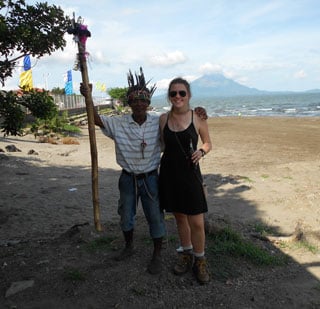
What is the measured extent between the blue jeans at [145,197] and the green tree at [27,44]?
147cm

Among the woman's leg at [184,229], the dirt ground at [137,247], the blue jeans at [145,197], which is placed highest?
the blue jeans at [145,197]

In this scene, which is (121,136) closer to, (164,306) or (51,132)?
(164,306)

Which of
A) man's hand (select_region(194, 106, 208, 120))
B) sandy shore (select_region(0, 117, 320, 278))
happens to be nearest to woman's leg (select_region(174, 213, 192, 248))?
man's hand (select_region(194, 106, 208, 120))

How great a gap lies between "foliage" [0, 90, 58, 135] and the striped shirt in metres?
1.16

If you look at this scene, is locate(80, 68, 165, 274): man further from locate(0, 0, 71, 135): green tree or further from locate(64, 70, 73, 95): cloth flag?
locate(64, 70, 73, 95): cloth flag

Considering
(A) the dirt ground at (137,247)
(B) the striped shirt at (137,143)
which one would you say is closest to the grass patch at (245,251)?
(A) the dirt ground at (137,247)

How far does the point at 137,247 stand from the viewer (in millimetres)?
4633

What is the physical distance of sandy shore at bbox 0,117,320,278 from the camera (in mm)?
6551

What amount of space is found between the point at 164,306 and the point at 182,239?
74 centimetres

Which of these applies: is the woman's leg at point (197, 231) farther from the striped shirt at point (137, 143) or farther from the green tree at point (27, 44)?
the green tree at point (27, 44)

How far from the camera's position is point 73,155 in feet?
47.7

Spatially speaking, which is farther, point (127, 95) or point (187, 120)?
point (127, 95)

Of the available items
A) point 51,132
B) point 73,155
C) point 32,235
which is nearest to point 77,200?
point 32,235

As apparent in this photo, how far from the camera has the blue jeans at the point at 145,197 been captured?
3904 millimetres
